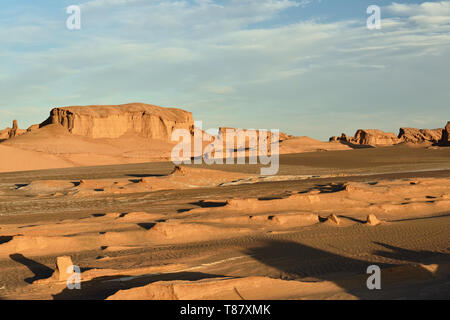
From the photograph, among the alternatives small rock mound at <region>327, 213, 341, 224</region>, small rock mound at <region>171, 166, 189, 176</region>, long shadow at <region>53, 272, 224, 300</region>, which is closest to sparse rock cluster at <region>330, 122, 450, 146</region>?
small rock mound at <region>171, 166, 189, 176</region>

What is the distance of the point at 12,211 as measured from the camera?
1605 cm

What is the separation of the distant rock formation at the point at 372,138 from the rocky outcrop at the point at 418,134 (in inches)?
96.9

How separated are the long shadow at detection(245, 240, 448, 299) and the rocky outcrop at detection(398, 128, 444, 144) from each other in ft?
314

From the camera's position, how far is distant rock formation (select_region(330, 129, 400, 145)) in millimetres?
103281

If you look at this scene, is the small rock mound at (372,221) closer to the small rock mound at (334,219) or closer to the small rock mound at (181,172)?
Result: the small rock mound at (334,219)

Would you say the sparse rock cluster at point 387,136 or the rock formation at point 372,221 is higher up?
the sparse rock cluster at point 387,136

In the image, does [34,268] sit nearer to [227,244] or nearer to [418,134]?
[227,244]

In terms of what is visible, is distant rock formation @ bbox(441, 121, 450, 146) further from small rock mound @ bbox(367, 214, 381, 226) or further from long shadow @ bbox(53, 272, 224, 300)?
long shadow @ bbox(53, 272, 224, 300)

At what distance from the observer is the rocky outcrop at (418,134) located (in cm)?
9806

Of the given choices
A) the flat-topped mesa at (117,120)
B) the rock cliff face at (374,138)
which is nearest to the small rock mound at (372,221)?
the flat-topped mesa at (117,120)

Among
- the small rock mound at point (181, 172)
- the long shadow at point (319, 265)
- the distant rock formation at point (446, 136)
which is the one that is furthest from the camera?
the distant rock formation at point (446, 136)

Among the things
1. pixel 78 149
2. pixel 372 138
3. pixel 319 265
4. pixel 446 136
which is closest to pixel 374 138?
pixel 372 138

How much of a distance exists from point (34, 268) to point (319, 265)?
16.3ft
